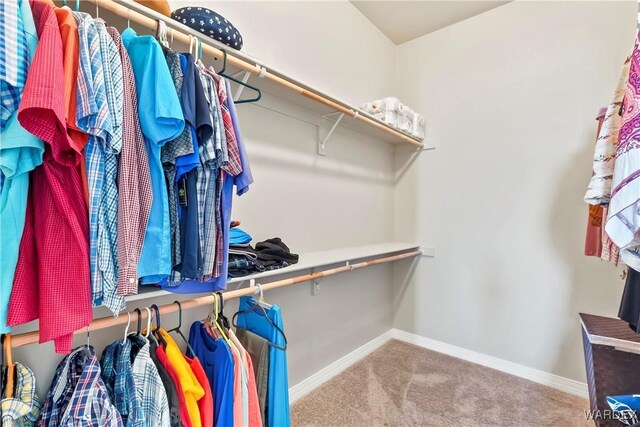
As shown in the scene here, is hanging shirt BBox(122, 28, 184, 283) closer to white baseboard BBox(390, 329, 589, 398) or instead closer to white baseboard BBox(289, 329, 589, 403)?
white baseboard BBox(289, 329, 589, 403)

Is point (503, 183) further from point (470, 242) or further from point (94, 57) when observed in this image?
point (94, 57)

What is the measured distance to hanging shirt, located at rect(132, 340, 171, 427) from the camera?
872 mm

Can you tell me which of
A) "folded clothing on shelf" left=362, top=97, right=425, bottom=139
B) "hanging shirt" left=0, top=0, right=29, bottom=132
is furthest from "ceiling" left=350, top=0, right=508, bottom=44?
"hanging shirt" left=0, top=0, right=29, bottom=132

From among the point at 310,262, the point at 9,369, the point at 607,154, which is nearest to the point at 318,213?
the point at 310,262

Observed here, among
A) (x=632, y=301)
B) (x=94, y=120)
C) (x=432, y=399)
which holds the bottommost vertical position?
(x=432, y=399)

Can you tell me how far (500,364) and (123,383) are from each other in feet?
7.81

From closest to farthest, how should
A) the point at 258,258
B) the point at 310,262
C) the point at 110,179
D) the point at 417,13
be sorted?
the point at 110,179 → the point at 258,258 → the point at 310,262 → the point at 417,13

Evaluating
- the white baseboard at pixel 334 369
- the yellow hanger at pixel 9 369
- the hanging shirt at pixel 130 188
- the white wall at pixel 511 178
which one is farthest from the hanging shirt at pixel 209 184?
the white wall at pixel 511 178

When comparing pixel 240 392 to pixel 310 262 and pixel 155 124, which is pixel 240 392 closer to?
pixel 310 262

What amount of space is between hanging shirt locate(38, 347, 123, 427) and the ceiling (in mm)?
2616

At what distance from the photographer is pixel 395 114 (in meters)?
2.22

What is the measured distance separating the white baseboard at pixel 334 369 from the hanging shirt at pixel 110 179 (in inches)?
56.8

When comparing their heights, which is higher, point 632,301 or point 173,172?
point 173,172

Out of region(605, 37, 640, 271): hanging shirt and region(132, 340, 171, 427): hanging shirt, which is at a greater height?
region(605, 37, 640, 271): hanging shirt
